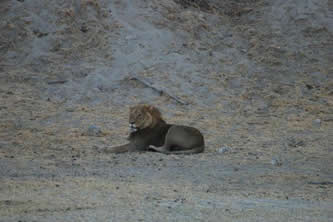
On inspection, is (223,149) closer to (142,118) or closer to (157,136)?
(157,136)

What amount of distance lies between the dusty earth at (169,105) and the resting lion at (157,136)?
0.27 meters

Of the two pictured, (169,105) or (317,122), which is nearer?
(317,122)

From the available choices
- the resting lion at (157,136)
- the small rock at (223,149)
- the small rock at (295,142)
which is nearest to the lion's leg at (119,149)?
the resting lion at (157,136)

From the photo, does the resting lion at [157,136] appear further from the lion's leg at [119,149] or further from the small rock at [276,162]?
the small rock at [276,162]

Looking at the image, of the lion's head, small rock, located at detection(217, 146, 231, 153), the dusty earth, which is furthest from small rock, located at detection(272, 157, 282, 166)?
the lion's head

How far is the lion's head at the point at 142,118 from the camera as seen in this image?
1229 centimetres

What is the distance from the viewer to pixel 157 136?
482 inches

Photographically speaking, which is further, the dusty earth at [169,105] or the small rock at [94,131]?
the small rock at [94,131]

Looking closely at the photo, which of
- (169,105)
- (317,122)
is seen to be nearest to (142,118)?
(169,105)

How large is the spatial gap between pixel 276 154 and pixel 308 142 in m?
1.66

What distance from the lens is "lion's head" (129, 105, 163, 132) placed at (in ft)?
40.3

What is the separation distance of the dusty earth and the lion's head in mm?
611

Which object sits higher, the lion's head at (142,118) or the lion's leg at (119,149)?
the lion's head at (142,118)

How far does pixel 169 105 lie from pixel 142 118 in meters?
4.22
